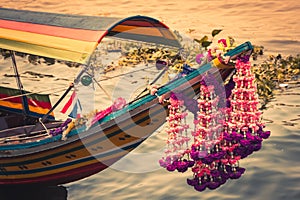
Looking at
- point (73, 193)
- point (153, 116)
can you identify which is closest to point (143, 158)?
point (73, 193)

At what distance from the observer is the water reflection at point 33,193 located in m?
8.03

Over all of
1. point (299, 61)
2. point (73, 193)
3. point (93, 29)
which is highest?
point (93, 29)

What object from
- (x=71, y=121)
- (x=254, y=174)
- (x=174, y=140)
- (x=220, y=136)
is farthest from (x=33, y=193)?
(x=254, y=174)

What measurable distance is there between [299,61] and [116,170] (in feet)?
23.2

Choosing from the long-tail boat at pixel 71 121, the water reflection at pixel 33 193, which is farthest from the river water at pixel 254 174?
the long-tail boat at pixel 71 121

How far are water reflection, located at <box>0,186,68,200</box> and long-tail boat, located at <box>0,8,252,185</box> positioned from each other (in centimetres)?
20

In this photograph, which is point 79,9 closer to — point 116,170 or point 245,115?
point 116,170

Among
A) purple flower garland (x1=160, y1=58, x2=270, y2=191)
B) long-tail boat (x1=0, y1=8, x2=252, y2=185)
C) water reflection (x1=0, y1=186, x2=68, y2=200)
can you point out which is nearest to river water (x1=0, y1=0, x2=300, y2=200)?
water reflection (x1=0, y1=186, x2=68, y2=200)

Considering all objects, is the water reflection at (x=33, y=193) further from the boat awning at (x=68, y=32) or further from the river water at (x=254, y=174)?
the boat awning at (x=68, y=32)

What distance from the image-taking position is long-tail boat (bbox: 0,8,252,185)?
21.6 feet

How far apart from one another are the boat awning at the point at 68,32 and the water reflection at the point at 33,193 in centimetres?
261

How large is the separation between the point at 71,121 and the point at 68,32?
1.45 metres

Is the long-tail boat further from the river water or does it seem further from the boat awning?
the river water

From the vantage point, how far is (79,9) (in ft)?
74.5
